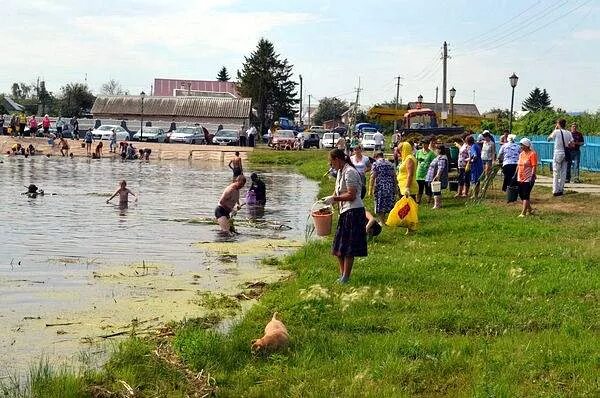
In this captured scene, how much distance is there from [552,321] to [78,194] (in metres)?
21.5

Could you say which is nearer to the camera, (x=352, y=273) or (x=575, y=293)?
(x=575, y=293)

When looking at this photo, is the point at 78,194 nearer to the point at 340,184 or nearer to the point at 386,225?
the point at 386,225

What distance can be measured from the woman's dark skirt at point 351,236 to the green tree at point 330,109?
407 ft

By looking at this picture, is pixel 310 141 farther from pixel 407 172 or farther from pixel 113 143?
pixel 407 172

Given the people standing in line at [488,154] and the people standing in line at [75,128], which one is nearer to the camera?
the people standing in line at [488,154]

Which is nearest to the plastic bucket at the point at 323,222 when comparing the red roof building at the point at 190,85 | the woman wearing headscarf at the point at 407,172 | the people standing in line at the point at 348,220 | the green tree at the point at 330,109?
the woman wearing headscarf at the point at 407,172

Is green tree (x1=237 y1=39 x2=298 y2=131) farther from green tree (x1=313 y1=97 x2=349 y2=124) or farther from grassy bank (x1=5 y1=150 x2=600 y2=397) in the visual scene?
grassy bank (x1=5 y1=150 x2=600 y2=397)

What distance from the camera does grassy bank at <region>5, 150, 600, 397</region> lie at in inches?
253

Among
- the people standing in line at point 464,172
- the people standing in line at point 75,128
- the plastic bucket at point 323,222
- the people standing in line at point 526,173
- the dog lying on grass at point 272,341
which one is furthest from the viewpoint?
the people standing in line at point 75,128

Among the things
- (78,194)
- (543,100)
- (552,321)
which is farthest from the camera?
(543,100)

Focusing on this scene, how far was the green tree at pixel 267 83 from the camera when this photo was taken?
98438 mm

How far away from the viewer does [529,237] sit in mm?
14102

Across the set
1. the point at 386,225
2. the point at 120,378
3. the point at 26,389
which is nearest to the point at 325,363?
the point at 120,378

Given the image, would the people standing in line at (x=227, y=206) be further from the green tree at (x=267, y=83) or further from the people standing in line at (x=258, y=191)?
the green tree at (x=267, y=83)
